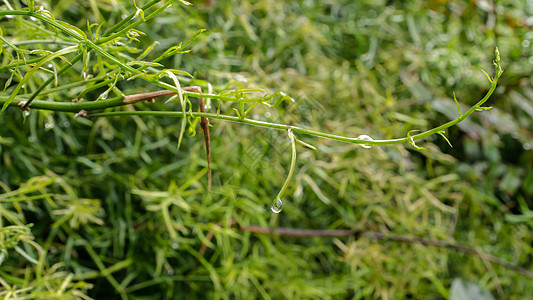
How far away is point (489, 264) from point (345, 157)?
0.22 meters

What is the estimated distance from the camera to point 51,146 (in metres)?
0.44

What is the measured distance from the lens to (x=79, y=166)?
46 cm

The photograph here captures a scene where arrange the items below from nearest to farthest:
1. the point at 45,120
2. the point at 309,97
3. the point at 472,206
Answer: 1. the point at 45,120
2. the point at 309,97
3. the point at 472,206

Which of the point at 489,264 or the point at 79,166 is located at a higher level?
the point at 79,166

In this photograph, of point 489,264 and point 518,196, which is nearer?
point 489,264

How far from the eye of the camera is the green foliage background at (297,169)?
42 cm

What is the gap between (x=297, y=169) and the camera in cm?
53

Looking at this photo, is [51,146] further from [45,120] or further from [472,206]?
[472,206]

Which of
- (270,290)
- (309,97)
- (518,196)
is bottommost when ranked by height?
(518,196)

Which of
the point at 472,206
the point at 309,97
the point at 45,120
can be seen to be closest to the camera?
the point at 45,120

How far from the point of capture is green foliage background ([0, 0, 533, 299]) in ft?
1.37

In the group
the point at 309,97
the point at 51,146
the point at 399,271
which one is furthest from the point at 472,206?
the point at 51,146

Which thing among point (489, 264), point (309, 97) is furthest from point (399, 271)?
point (309, 97)

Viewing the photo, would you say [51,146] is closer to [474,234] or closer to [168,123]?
[168,123]
